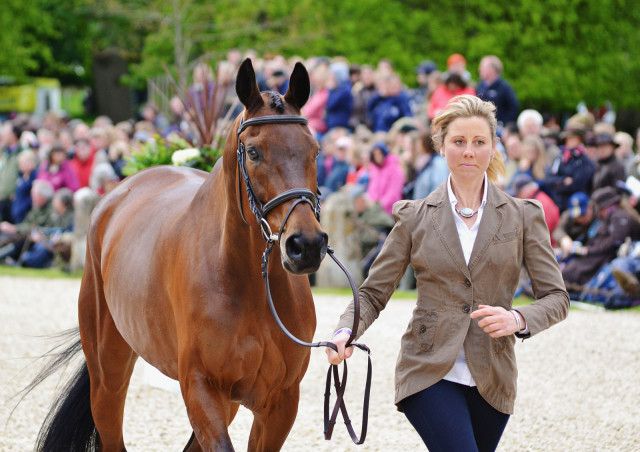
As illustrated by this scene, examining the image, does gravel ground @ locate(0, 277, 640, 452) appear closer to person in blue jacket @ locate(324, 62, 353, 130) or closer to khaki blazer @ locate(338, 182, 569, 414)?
khaki blazer @ locate(338, 182, 569, 414)

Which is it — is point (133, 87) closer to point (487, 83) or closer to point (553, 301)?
point (487, 83)

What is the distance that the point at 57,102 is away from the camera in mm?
38531

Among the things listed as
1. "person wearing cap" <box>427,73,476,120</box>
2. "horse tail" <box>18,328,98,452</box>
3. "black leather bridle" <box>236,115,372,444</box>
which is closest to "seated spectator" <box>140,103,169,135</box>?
"person wearing cap" <box>427,73,476,120</box>

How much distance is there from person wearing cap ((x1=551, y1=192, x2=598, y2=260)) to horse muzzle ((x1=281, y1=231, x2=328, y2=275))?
8.12 metres

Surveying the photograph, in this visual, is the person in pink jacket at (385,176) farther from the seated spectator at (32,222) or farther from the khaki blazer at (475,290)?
the khaki blazer at (475,290)

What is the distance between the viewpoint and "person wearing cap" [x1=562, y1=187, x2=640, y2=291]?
35.2ft

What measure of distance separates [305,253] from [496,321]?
0.72 meters

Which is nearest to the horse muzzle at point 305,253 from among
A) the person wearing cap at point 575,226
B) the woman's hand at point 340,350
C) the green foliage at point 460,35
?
the woman's hand at point 340,350

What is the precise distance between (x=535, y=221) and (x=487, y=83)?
394 inches

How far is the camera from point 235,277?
3996mm

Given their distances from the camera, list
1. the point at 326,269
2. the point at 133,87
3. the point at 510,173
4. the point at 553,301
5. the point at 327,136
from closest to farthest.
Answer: the point at 553,301, the point at 510,173, the point at 326,269, the point at 327,136, the point at 133,87

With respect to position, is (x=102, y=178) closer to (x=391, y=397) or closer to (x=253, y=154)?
(x=391, y=397)

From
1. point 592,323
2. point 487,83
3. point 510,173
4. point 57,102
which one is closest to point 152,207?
Answer: point 592,323

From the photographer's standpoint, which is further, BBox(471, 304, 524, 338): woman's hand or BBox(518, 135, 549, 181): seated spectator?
BBox(518, 135, 549, 181): seated spectator
